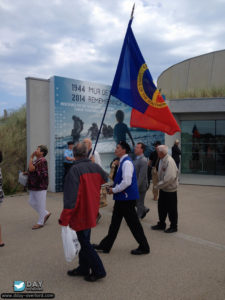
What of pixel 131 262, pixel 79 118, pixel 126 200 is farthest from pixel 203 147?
pixel 131 262

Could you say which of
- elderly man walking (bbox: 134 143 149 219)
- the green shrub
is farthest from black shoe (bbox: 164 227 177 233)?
the green shrub

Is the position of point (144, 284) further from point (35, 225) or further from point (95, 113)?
point (95, 113)

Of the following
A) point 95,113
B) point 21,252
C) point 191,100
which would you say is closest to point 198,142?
point 191,100

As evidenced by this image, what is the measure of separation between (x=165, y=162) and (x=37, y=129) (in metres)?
5.41

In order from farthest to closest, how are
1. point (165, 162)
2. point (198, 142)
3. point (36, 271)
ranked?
point (198, 142) < point (165, 162) < point (36, 271)

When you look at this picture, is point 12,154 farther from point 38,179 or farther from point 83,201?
point 83,201

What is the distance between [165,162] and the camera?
590cm

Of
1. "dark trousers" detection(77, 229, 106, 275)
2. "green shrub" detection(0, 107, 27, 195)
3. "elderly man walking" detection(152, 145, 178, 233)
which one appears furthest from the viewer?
"green shrub" detection(0, 107, 27, 195)

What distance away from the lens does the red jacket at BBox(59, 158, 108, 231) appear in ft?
11.9

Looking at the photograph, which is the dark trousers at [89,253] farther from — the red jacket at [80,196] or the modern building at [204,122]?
the modern building at [204,122]

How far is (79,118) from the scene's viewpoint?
35.4 ft

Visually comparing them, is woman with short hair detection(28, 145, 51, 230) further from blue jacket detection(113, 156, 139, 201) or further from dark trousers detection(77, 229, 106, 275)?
dark trousers detection(77, 229, 106, 275)

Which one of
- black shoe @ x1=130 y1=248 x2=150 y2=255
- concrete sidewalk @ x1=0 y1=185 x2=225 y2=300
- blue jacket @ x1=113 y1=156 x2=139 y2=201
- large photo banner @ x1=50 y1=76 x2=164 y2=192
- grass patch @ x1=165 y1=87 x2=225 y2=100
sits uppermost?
grass patch @ x1=165 y1=87 x2=225 y2=100

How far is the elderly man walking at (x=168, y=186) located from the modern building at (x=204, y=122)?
9294 mm
